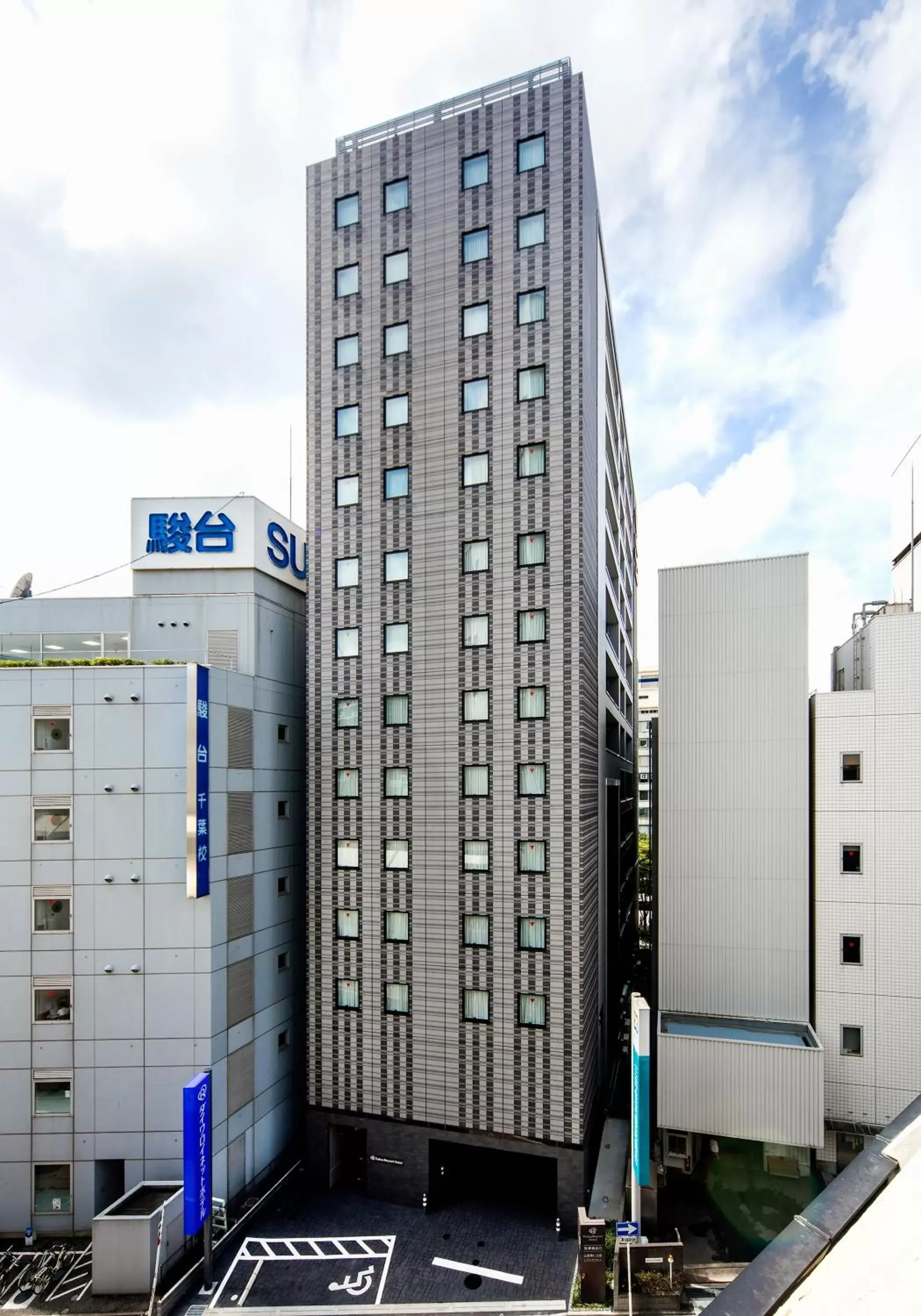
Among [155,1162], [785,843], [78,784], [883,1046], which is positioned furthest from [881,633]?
[155,1162]

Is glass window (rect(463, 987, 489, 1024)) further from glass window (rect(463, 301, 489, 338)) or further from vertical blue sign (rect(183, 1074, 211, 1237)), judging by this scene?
glass window (rect(463, 301, 489, 338))

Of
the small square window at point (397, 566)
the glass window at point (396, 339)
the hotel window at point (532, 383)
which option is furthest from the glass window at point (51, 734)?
the hotel window at point (532, 383)

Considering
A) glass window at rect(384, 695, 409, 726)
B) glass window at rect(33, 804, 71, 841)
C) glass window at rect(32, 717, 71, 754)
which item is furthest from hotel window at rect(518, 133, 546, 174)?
glass window at rect(33, 804, 71, 841)

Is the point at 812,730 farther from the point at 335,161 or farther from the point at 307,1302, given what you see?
the point at 335,161

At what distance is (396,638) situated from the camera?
28.8 m

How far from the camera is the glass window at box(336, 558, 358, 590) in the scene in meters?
29.5

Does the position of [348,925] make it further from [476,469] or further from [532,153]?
[532,153]

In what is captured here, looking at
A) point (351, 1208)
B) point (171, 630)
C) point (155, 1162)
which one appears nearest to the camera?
point (155, 1162)

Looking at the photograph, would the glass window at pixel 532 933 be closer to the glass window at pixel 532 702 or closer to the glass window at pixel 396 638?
the glass window at pixel 532 702

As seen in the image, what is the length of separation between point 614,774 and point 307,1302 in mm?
28474

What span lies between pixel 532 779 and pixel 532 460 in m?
12.5

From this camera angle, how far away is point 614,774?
139ft

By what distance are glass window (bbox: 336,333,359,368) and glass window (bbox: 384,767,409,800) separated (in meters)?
17.7

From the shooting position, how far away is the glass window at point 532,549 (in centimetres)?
2680
